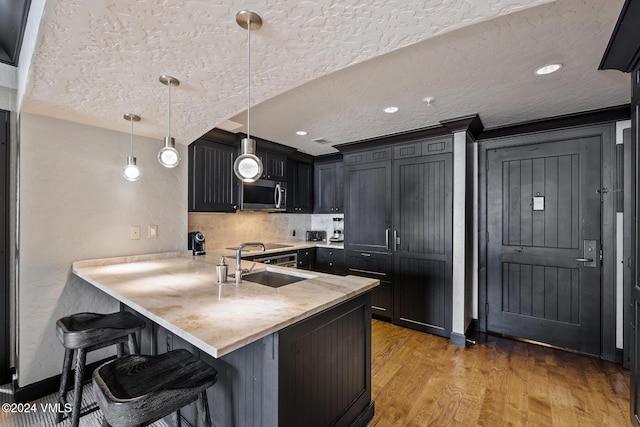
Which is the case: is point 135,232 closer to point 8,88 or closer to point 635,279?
point 8,88

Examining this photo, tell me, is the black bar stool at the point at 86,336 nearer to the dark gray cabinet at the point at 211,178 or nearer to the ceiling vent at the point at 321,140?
the dark gray cabinet at the point at 211,178

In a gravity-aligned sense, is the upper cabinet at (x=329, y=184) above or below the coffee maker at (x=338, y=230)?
above

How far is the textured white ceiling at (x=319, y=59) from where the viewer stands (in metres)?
1.20

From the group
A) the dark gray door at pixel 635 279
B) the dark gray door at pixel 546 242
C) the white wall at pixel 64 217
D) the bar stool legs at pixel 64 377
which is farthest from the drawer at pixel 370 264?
the bar stool legs at pixel 64 377

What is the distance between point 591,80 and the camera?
7.02 ft

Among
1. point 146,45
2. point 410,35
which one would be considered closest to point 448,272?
point 410,35

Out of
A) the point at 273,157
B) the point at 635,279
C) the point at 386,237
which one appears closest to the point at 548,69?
the point at 635,279

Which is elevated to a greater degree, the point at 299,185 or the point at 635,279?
the point at 299,185

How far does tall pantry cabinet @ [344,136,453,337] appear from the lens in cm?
323

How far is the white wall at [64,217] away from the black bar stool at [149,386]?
1.45 meters

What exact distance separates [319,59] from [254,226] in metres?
3.20

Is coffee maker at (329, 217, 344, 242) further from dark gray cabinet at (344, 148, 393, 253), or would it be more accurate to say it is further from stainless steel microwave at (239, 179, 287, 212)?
stainless steel microwave at (239, 179, 287, 212)

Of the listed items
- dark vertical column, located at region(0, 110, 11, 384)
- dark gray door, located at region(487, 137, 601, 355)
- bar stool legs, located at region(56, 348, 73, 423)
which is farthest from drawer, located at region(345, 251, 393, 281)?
dark vertical column, located at region(0, 110, 11, 384)

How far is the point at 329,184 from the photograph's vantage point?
4.77m
